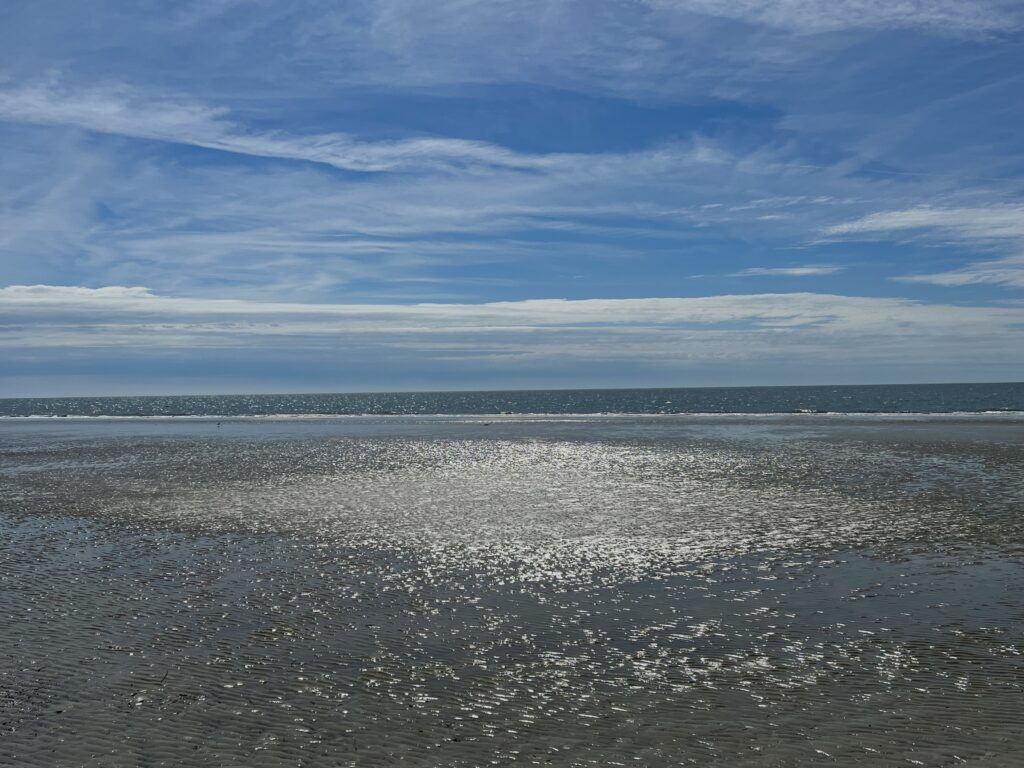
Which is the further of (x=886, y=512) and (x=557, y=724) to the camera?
(x=886, y=512)

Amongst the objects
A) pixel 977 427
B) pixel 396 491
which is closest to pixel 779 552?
pixel 396 491

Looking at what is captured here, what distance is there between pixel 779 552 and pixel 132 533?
648 inches

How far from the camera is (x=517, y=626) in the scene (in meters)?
13.1

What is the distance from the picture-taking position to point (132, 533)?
22.0m

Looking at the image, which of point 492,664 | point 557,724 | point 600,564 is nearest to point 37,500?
point 600,564

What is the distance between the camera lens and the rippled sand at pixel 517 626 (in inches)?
356

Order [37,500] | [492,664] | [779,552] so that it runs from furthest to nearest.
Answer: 1. [37,500]
2. [779,552]
3. [492,664]

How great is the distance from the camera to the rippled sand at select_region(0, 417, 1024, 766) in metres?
9.03

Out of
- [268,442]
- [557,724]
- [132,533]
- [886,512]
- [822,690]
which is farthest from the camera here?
[268,442]

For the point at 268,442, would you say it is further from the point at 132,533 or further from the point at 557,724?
the point at 557,724

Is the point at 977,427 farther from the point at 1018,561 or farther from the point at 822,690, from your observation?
the point at 822,690

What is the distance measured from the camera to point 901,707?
966cm

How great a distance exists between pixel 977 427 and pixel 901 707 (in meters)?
61.2

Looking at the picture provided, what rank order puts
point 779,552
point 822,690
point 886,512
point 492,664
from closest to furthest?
point 822,690 < point 492,664 < point 779,552 < point 886,512
